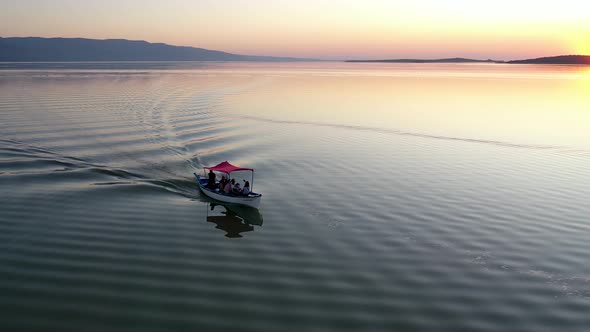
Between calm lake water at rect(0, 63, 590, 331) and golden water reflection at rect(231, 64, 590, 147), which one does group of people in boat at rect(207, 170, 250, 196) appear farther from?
golden water reflection at rect(231, 64, 590, 147)

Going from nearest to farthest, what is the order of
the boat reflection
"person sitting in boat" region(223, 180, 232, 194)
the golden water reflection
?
the boat reflection < "person sitting in boat" region(223, 180, 232, 194) < the golden water reflection

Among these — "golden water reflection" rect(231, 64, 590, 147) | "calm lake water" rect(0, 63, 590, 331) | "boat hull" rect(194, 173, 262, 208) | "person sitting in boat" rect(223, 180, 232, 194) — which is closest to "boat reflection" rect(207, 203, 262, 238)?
"calm lake water" rect(0, 63, 590, 331)

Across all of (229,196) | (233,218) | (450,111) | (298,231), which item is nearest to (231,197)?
(229,196)

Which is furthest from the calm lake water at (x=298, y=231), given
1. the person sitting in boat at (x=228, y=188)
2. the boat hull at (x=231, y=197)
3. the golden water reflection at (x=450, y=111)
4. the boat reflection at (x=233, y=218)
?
the person sitting in boat at (x=228, y=188)

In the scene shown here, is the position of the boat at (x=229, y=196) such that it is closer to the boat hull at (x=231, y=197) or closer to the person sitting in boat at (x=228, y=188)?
the boat hull at (x=231, y=197)

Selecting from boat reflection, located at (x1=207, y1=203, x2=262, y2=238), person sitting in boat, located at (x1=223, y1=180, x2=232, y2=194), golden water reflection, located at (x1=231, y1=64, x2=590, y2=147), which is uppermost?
golden water reflection, located at (x1=231, y1=64, x2=590, y2=147)

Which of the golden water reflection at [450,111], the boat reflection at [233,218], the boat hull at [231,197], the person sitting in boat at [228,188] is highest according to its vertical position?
the golden water reflection at [450,111]

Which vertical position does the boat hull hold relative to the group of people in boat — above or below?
below
